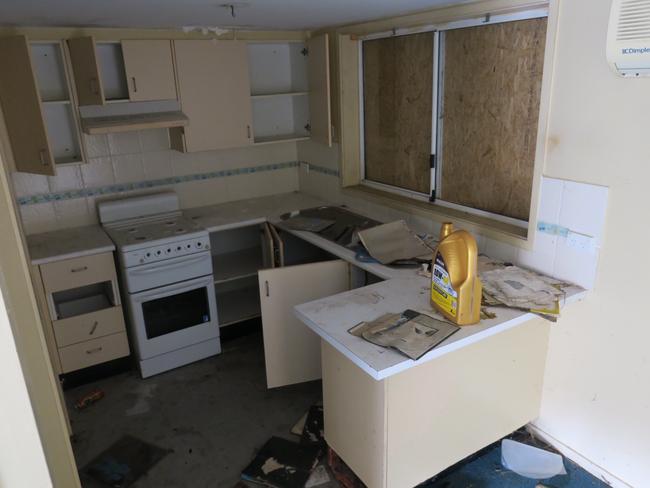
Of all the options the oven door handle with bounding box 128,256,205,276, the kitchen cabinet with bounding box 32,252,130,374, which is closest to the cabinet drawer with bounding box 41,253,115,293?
the kitchen cabinet with bounding box 32,252,130,374

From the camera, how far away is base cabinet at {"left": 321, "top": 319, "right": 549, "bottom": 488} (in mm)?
1954

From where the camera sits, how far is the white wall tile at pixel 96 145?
3.33m

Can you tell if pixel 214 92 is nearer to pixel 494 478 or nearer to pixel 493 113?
pixel 493 113

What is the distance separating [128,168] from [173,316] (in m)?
1.11

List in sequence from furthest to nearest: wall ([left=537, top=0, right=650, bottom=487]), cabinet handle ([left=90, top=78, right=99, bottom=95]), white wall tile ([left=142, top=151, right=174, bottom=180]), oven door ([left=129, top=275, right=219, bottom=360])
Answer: white wall tile ([left=142, top=151, right=174, bottom=180]), oven door ([left=129, top=275, right=219, bottom=360]), cabinet handle ([left=90, top=78, right=99, bottom=95]), wall ([left=537, top=0, right=650, bottom=487])

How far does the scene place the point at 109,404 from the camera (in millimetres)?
2975

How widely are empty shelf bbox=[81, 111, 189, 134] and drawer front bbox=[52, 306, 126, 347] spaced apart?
3.58 feet

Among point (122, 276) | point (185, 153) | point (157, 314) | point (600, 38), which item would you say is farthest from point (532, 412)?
point (185, 153)

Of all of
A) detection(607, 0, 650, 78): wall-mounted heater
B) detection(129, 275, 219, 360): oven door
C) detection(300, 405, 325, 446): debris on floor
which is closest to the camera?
detection(607, 0, 650, 78): wall-mounted heater

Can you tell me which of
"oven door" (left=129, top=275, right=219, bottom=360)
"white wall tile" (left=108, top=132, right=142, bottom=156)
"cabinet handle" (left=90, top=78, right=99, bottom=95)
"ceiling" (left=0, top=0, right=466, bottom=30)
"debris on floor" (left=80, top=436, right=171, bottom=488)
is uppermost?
"ceiling" (left=0, top=0, right=466, bottom=30)

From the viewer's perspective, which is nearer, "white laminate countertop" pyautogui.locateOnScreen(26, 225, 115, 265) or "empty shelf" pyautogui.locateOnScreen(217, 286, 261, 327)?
"white laminate countertop" pyautogui.locateOnScreen(26, 225, 115, 265)

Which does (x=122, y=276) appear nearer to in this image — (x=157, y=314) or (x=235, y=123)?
(x=157, y=314)

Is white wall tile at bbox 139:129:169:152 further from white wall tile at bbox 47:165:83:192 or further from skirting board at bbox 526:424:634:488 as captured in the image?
skirting board at bbox 526:424:634:488

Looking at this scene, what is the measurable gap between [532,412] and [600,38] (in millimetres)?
1696
